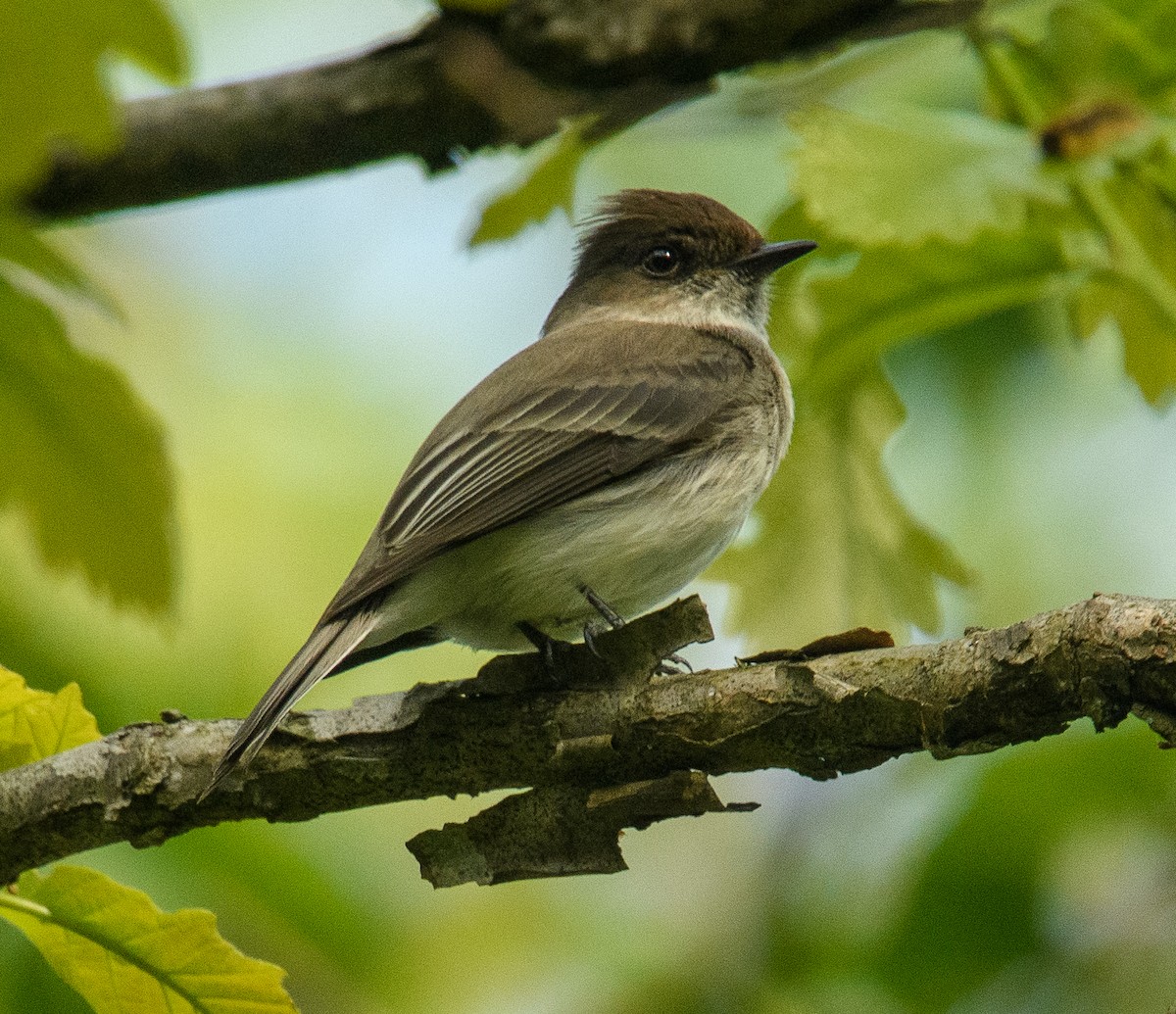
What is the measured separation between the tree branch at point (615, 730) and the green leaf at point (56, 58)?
3.92 ft

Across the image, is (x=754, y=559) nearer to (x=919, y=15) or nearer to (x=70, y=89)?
(x=919, y=15)

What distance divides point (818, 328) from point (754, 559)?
1.76 feet

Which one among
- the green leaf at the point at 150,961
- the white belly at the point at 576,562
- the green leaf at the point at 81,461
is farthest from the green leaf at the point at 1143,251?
the green leaf at the point at 150,961

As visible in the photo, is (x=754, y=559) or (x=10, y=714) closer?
(x=10, y=714)

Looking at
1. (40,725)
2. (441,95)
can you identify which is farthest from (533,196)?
(40,725)

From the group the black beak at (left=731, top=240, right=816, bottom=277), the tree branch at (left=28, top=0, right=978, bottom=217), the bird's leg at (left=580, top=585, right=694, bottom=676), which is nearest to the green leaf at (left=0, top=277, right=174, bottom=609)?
the tree branch at (left=28, top=0, right=978, bottom=217)

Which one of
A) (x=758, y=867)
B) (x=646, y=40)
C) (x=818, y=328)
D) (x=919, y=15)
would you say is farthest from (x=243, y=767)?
(x=758, y=867)

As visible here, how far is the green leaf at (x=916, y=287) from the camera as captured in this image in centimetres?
314

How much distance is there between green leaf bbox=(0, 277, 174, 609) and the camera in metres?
2.68

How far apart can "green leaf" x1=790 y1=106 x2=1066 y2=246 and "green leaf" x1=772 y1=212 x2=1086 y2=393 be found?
0.15m

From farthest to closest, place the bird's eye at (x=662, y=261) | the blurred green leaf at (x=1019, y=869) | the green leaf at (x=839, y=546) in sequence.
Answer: the bird's eye at (x=662, y=261), the green leaf at (x=839, y=546), the blurred green leaf at (x=1019, y=869)

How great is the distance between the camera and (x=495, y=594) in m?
3.68

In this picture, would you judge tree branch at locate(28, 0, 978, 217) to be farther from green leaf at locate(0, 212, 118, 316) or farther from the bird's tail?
the bird's tail

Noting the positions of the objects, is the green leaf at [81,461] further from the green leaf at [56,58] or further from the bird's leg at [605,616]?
the bird's leg at [605,616]
